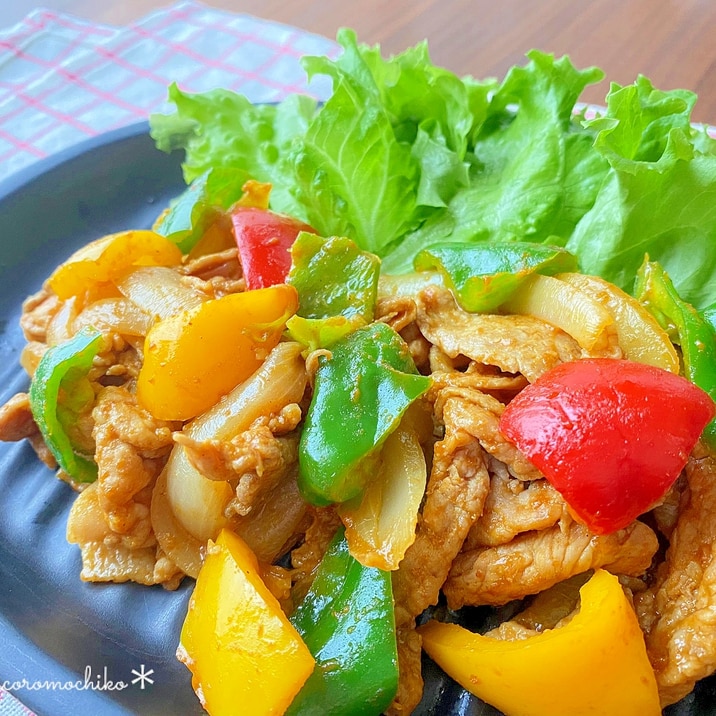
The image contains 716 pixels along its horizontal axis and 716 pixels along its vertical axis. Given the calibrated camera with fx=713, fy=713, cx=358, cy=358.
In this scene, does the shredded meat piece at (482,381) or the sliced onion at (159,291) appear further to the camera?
the sliced onion at (159,291)

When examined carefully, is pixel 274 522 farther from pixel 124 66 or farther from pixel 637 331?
pixel 124 66

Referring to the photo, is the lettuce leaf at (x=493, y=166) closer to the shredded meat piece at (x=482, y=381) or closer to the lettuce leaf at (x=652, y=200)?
the lettuce leaf at (x=652, y=200)

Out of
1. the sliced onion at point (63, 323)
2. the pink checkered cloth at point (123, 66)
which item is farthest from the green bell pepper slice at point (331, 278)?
the pink checkered cloth at point (123, 66)

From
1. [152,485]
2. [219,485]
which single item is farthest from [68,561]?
[219,485]

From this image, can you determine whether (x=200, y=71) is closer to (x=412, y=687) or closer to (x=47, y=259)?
(x=47, y=259)

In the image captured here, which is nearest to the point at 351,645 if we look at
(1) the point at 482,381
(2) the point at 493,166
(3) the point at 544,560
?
(3) the point at 544,560

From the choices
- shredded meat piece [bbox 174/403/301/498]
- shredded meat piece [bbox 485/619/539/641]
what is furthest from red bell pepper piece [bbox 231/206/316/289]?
shredded meat piece [bbox 485/619/539/641]
